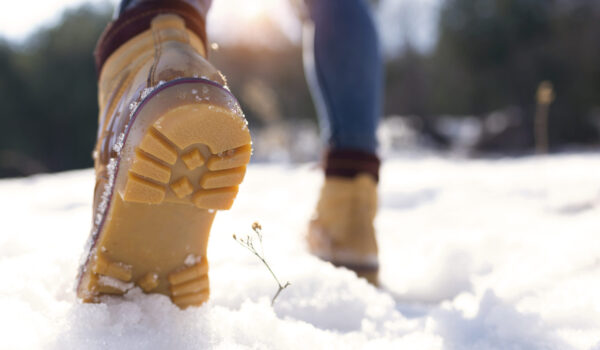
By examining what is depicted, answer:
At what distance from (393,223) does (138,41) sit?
1131 millimetres

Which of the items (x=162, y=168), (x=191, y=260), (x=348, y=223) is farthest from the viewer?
(x=348, y=223)

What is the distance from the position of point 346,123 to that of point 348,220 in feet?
0.71

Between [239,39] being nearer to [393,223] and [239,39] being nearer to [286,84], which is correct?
[286,84]

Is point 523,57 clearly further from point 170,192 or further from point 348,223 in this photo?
point 170,192

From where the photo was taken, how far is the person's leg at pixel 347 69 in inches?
43.4

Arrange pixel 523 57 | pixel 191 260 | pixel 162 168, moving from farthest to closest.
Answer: pixel 523 57
pixel 191 260
pixel 162 168

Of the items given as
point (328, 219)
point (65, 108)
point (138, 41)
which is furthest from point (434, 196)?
point (65, 108)

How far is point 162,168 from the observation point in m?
0.60

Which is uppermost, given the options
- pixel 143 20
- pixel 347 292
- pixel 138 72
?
pixel 143 20

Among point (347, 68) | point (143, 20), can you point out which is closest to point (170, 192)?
point (143, 20)

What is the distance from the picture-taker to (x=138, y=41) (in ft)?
2.55

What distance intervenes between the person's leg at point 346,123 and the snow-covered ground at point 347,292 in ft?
0.33

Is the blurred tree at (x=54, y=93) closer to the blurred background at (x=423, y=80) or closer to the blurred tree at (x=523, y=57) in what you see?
the blurred background at (x=423, y=80)

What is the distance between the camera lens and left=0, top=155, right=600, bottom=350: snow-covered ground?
63cm
